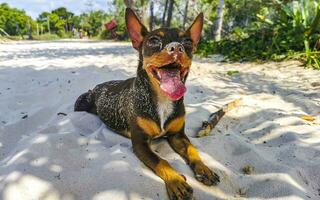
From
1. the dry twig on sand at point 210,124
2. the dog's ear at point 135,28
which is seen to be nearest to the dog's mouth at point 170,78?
the dog's ear at point 135,28

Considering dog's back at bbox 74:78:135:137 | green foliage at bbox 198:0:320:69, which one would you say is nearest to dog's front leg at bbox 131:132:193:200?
dog's back at bbox 74:78:135:137

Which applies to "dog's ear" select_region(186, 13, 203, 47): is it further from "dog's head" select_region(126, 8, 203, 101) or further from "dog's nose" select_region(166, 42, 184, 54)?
"dog's nose" select_region(166, 42, 184, 54)

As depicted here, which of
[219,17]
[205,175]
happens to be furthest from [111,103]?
[219,17]

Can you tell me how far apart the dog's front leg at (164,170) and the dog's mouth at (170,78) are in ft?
1.67

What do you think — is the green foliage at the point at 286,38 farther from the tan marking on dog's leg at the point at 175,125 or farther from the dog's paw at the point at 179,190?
the dog's paw at the point at 179,190

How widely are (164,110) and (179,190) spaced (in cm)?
88

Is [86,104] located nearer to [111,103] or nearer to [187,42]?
[111,103]

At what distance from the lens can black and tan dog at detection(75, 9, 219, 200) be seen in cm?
285

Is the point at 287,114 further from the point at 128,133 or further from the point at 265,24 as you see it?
the point at 265,24

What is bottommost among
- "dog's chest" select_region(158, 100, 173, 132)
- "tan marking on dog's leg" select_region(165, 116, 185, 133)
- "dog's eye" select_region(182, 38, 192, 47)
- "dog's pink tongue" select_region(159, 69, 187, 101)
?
"tan marking on dog's leg" select_region(165, 116, 185, 133)

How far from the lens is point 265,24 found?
9.86 metres

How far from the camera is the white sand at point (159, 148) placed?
8.76 ft

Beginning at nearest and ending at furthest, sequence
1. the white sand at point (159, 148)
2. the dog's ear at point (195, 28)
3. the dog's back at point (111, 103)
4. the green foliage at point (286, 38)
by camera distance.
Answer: the white sand at point (159, 148) < the dog's ear at point (195, 28) < the dog's back at point (111, 103) < the green foliage at point (286, 38)

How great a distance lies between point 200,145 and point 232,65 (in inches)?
209
